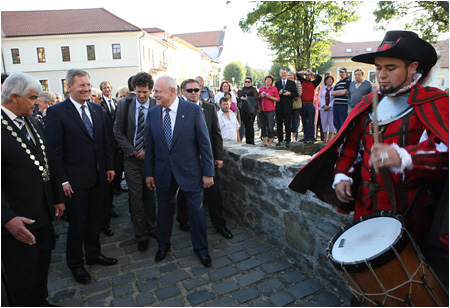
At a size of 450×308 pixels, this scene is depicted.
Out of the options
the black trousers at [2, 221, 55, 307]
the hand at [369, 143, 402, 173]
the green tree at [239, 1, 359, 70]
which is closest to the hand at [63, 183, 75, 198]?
the black trousers at [2, 221, 55, 307]

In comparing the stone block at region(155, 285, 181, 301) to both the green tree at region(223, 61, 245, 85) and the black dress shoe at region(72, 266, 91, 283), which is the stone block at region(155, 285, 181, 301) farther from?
the green tree at region(223, 61, 245, 85)

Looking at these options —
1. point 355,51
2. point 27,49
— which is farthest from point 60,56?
point 355,51

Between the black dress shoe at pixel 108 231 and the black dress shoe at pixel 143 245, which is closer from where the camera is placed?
the black dress shoe at pixel 143 245

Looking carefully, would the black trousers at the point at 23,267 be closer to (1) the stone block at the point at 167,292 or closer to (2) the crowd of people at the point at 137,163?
(2) the crowd of people at the point at 137,163

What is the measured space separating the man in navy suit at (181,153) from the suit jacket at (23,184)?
1215 mm

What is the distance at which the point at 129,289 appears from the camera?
304cm

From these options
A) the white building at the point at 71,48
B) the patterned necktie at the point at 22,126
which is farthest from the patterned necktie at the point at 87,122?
the white building at the point at 71,48

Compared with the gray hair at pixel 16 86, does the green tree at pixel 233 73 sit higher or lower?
higher

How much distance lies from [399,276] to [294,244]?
5.78ft

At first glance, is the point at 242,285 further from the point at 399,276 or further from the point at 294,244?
the point at 399,276

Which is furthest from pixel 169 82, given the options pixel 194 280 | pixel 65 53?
pixel 65 53

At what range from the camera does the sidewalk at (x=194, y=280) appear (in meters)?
2.83

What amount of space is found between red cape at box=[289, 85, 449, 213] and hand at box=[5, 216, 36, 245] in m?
1.93

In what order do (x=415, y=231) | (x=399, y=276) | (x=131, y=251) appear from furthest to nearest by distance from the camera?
(x=131, y=251) → (x=415, y=231) → (x=399, y=276)
